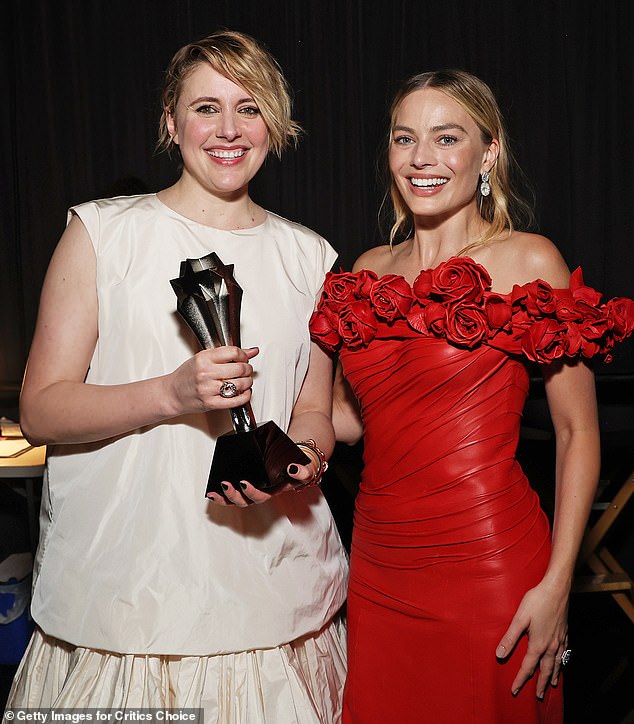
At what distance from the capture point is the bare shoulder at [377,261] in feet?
7.36

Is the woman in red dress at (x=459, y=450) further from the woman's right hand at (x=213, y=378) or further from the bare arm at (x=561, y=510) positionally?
the woman's right hand at (x=213, y=378)

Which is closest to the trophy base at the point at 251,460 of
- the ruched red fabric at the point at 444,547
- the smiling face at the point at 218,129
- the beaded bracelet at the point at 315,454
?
the beaded bracelet at the point at 315,454

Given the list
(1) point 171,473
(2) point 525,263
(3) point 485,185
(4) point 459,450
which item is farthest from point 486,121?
(1) point 171,473

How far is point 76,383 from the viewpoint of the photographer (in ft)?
5.80

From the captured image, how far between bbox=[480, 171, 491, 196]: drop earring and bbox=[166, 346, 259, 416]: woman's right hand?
0.81 metres

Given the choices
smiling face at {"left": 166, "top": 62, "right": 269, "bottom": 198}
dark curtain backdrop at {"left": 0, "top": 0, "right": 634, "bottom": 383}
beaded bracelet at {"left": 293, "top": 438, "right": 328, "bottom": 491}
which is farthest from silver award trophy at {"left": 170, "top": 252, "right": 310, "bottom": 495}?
dark curtain backdrop at {"left": 0, "top": 0, "right": 634, "bottom": 383}

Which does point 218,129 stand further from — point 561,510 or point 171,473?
point 561,510

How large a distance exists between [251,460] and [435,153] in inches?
33.2

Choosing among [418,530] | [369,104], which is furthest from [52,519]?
[369,104]

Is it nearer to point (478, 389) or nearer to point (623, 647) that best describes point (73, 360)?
point (478, 389)

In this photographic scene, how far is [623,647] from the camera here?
4.06 meters

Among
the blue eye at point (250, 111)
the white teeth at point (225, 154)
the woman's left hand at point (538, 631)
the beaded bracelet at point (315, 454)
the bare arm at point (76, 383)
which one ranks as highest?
the blue eye at point (250, 111)

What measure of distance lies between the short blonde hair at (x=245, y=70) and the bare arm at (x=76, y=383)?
0.41 meters

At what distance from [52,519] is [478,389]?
958 millimetres
